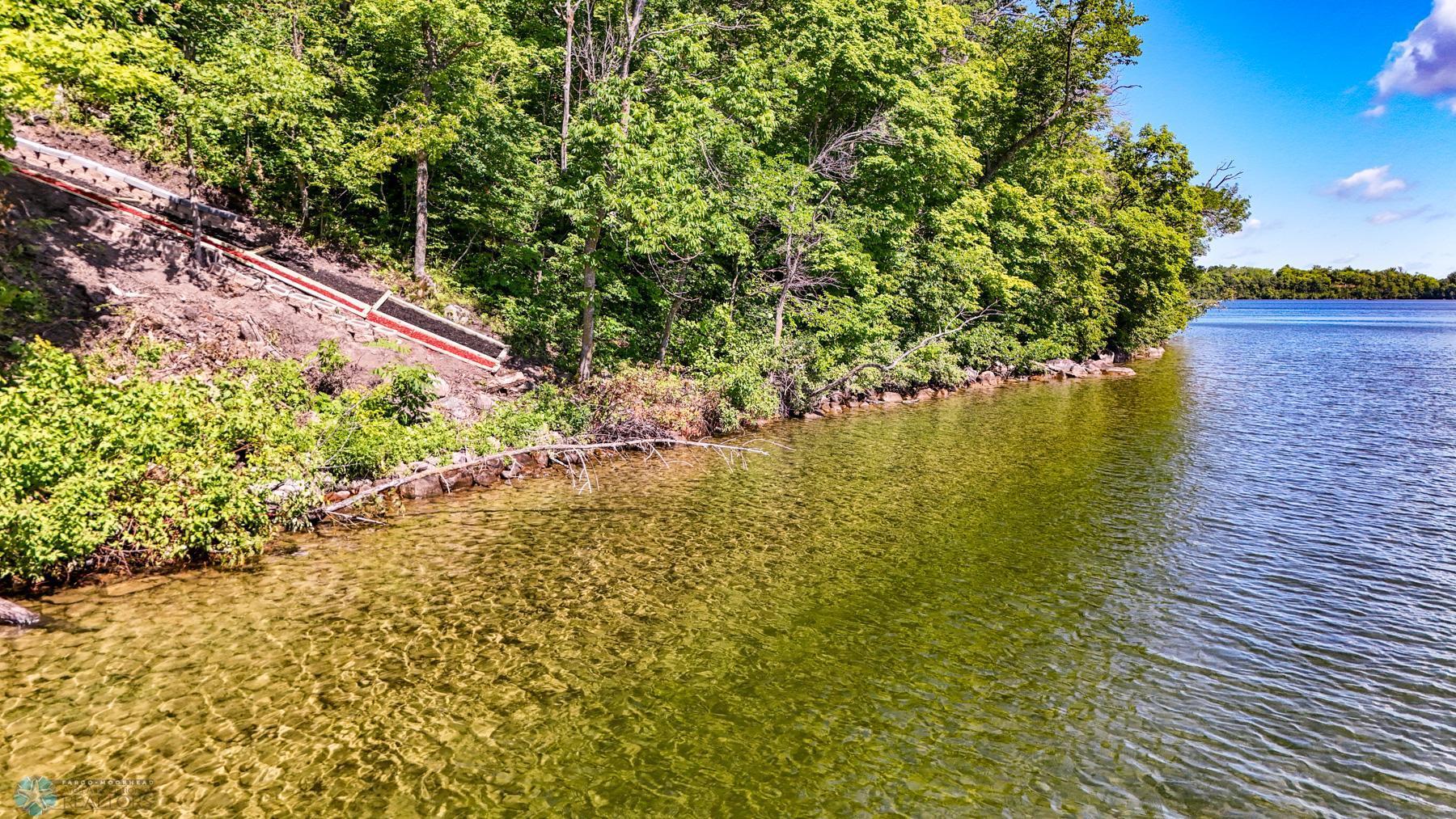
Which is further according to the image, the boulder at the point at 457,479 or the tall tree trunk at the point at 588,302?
the tall tree trunk at the point at 588,302

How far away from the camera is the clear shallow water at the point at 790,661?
704 centimetres

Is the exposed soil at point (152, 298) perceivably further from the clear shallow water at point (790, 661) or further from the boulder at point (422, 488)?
the clear shallow water at point (790, 661)

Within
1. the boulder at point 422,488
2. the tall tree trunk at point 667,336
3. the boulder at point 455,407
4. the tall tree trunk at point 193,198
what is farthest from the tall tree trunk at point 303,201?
the tall tree trunk at point 667,336

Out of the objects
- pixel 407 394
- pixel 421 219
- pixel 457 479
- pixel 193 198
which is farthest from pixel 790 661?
pixel 421 219

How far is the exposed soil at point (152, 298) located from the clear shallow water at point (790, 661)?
540 cm

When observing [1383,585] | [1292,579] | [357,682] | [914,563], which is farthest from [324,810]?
[1383,585]

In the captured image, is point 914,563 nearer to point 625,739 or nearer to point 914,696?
point 914,696

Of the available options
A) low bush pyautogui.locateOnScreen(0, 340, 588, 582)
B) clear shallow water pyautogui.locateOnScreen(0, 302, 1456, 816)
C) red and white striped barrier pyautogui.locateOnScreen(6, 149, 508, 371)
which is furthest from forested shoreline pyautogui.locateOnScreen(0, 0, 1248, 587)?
clear shallow water pyautogui.locateOnScreen(0, 302, 1456, 816)

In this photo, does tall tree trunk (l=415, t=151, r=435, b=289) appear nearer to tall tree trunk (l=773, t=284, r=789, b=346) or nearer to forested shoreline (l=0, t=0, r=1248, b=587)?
forested shoreline (l=0, t=0, r=1248, b=587)

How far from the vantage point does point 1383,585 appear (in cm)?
1182

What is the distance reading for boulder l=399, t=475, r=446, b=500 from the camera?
1558 cm

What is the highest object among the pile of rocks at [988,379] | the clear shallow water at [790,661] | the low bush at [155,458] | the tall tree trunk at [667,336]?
→ the tall tree trunk at [667,336]

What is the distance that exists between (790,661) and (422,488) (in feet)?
33.3

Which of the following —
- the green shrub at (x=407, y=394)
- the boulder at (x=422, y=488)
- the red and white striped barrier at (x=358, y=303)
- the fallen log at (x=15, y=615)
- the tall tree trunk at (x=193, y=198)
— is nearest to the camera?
the fallen log at (x=15, y=615)
